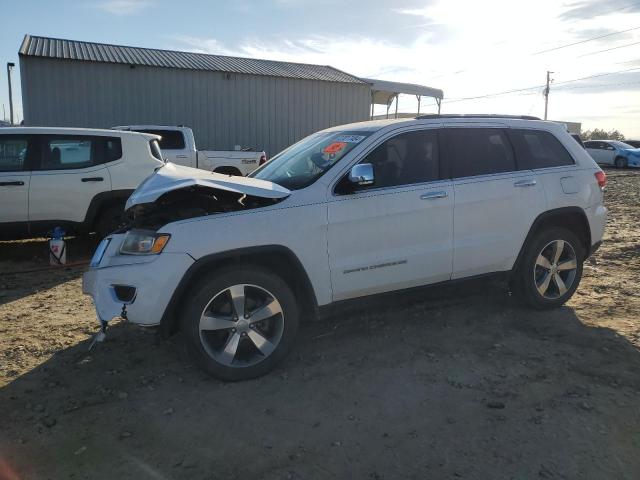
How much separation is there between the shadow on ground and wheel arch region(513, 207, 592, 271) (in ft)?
2.59

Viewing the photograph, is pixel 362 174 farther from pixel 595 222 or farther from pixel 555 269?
pixel 595 222

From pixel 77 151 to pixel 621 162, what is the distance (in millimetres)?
28625

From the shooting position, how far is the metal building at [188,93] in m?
16.3

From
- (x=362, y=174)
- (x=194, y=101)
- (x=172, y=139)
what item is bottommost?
(x=362, y=174)

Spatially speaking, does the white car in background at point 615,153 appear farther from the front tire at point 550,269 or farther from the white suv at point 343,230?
the front tire at point 550,269

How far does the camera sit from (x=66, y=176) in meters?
7.10

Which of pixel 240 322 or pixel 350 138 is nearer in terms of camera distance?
pixel 240 322

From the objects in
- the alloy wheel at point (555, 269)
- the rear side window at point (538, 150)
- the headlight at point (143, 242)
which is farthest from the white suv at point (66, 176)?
the alloy wheel at point (555, 269)

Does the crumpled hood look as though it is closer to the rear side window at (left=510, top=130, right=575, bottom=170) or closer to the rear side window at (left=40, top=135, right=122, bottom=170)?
the rear side window at (left=510, top=130, right=575, bottom=170)

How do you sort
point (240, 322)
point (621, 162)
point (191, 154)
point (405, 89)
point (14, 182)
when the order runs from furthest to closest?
point (621, 162) → point (405, 89) → point (191, 154) → point (14, 182) → point (240, 322)

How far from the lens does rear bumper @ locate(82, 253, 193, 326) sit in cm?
341

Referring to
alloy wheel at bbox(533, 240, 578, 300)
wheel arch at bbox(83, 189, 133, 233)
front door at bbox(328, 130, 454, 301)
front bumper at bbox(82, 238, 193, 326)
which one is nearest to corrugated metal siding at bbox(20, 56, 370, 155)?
wheel arch at bbox(83, 189, 133, 233)

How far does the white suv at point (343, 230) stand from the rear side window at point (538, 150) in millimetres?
11

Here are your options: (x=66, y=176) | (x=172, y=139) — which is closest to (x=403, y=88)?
(x=172, y=139)
